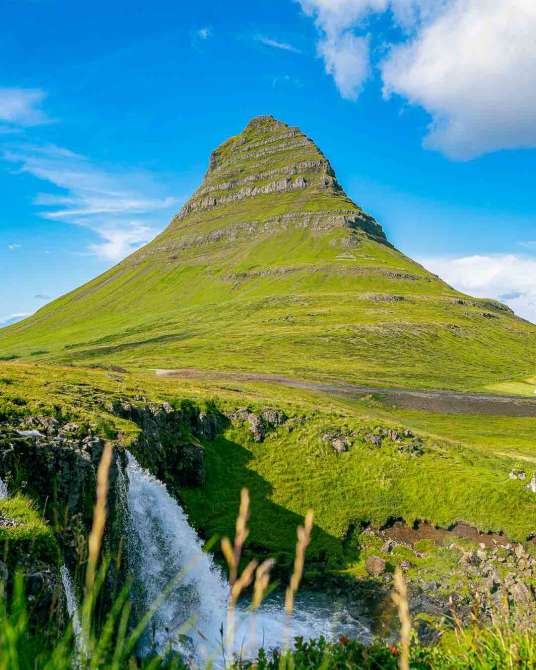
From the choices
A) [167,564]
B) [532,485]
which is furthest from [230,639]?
[532,485]

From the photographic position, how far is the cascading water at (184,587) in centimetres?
2589

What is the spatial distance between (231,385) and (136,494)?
46200 millimetres

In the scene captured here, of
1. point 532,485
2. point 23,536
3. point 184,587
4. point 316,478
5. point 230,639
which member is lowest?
point 184,587

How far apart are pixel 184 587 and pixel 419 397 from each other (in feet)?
282

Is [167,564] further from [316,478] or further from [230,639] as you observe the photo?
[230,639]

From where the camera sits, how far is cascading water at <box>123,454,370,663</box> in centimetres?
2589

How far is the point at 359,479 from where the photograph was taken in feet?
142

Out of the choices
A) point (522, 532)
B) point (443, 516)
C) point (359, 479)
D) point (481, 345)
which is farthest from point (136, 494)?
point (481, 345)

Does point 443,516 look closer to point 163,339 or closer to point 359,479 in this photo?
point 359,479

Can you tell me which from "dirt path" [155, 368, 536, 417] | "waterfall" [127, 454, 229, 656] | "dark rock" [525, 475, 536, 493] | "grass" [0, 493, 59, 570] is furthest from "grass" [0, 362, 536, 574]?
"dirt path" [155, 368, 536, 417]

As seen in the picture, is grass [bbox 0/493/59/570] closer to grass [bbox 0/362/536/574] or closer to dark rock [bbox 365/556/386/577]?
grass [bbox 0/362/536/574]

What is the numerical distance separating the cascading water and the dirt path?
64.0 m

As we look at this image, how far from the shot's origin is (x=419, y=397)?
104938 mm

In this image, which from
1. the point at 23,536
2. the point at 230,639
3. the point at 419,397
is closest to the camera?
the point at 230,639
